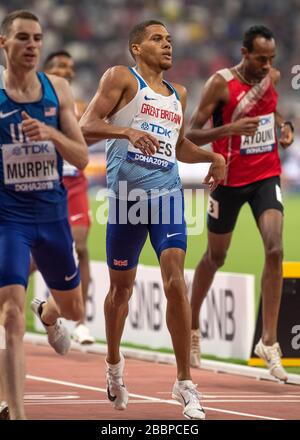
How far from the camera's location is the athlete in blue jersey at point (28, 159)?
735 centimetres

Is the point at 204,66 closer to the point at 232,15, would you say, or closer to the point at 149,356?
the point at 232,15

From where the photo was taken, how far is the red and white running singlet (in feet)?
35.7

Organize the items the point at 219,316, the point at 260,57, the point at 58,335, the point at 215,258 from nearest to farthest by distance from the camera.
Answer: the point at 58,335 → the point at 260,57 → the point at 215,258 → the point at 219,316

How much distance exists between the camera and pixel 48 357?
1210cm

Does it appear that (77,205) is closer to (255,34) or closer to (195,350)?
(195,350)

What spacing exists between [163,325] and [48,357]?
1.24 meters

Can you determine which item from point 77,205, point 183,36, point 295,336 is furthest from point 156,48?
point 183,36

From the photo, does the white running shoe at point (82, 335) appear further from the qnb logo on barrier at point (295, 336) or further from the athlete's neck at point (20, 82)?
the athlete's neck at point (20, 82)

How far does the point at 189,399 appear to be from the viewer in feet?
26.5

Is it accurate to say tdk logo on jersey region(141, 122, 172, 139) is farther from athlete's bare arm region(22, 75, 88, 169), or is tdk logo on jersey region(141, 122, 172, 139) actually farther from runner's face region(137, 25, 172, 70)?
athlete's bare arm region(22, 75, 88, 169)

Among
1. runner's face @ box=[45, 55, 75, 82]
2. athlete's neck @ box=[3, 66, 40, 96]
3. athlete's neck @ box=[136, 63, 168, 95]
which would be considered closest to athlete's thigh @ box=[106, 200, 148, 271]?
athlete's neck @ box=[136, 63, 168, 95]

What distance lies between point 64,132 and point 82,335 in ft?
17.1
